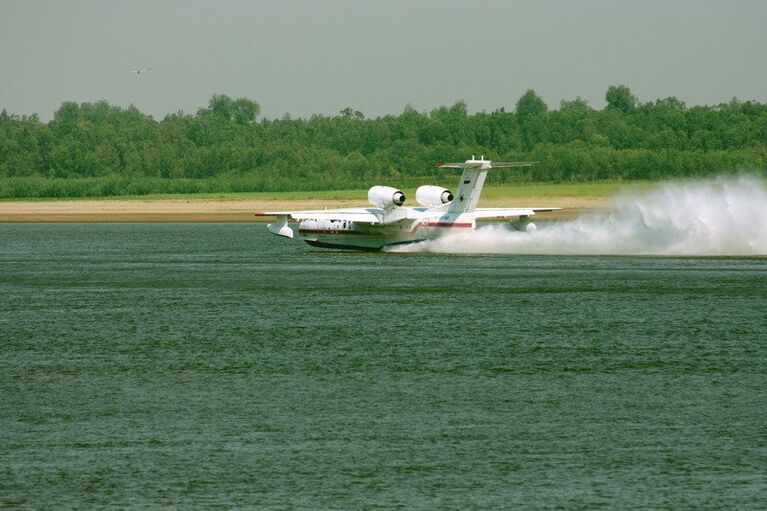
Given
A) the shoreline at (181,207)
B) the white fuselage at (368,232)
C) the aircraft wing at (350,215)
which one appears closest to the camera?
the white fuselage at (368,232)

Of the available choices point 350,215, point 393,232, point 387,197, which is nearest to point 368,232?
point 393,232

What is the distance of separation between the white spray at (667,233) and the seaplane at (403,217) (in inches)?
46.4

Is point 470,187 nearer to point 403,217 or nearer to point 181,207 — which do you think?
point 403,217

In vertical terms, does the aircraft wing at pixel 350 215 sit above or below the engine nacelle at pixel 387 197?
below

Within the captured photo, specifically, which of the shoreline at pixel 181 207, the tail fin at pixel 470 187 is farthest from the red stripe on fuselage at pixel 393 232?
the shoreline at pixel 181 207

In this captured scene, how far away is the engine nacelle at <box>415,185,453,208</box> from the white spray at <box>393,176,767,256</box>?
206 cm

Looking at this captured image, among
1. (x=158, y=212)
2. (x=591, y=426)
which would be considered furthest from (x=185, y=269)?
(x=158, y=212)

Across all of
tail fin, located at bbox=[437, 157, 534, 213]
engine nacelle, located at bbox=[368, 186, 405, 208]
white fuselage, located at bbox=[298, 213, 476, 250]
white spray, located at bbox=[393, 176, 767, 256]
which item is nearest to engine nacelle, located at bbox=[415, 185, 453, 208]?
white fuselage, located at bbox=[298, 213, 476, 250]

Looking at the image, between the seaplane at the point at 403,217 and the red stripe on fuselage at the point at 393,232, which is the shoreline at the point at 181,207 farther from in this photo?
the red stripe on fuselage at the point at 393,232

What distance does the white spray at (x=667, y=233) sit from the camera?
241 feet

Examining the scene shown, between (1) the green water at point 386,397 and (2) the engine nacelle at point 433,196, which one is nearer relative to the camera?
(1) the green water at point 386,397

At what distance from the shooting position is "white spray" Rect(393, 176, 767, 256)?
73.6 m

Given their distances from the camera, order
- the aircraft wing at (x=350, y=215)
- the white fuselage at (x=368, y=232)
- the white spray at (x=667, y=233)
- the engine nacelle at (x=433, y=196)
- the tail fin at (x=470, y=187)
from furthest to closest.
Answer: the aircraft wing at (x=350, y=215) → the white fuselage at (x=368, y=232) → the engine nacelle at (x=433, y=196) → the white spray at (x=667, y=233) → the tail fin at (x=470, y=187)

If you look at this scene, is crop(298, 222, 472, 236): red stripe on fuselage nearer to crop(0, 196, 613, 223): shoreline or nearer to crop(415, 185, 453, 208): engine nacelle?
crop(415, 185, 453, 208): engine nacelle
